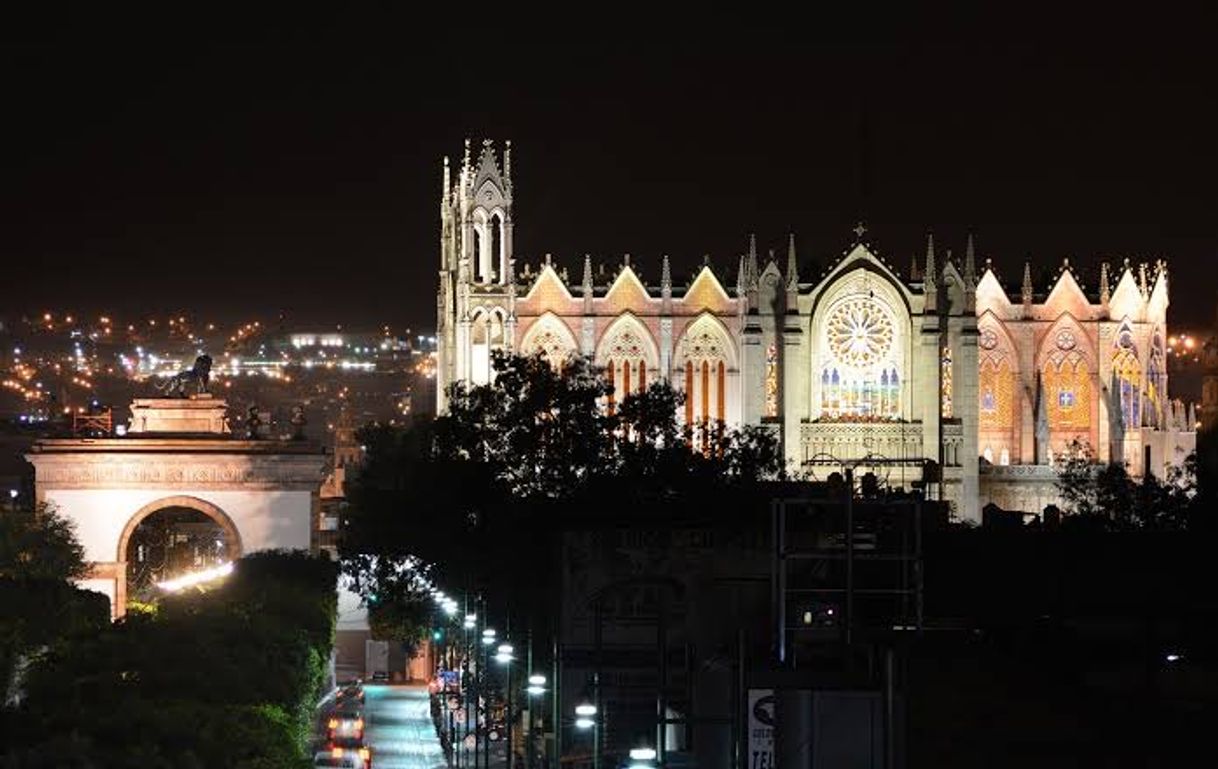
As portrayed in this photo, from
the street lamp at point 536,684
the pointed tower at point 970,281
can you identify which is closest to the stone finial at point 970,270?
the pointed tower at point 970,281

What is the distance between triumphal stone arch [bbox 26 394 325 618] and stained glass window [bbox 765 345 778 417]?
40304 mm

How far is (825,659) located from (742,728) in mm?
2091

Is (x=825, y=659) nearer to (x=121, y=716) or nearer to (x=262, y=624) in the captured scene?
(x=121, y=716)

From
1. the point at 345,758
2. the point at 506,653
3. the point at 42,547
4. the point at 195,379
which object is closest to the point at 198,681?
the point at 506,653

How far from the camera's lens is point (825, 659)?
50.1 metres

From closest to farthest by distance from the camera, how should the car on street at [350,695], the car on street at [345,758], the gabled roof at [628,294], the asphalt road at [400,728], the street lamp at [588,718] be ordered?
the street lamp at [588,718] → the car on street at [345,758] → the asphalt road at [400,728] → the car on street at [350,695] → the gabled roof at [628,294]

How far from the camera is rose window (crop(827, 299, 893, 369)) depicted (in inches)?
6088

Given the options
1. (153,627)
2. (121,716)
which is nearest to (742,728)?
(121,716)

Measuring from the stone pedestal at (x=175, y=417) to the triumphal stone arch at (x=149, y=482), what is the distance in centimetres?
408

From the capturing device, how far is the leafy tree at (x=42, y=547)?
353 feet

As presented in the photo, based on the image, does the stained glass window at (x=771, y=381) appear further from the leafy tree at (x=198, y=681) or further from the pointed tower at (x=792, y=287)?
the leafy tree at (x=198, y=681)

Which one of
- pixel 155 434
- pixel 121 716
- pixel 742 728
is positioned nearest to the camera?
pixel 742 728

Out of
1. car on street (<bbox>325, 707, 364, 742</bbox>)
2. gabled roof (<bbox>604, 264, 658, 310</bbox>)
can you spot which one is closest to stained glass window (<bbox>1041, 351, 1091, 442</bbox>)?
gabled roof (<bbox>604, 264, 658, 310</bbox>)

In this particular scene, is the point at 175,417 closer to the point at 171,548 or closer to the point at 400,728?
the point at 400,728
